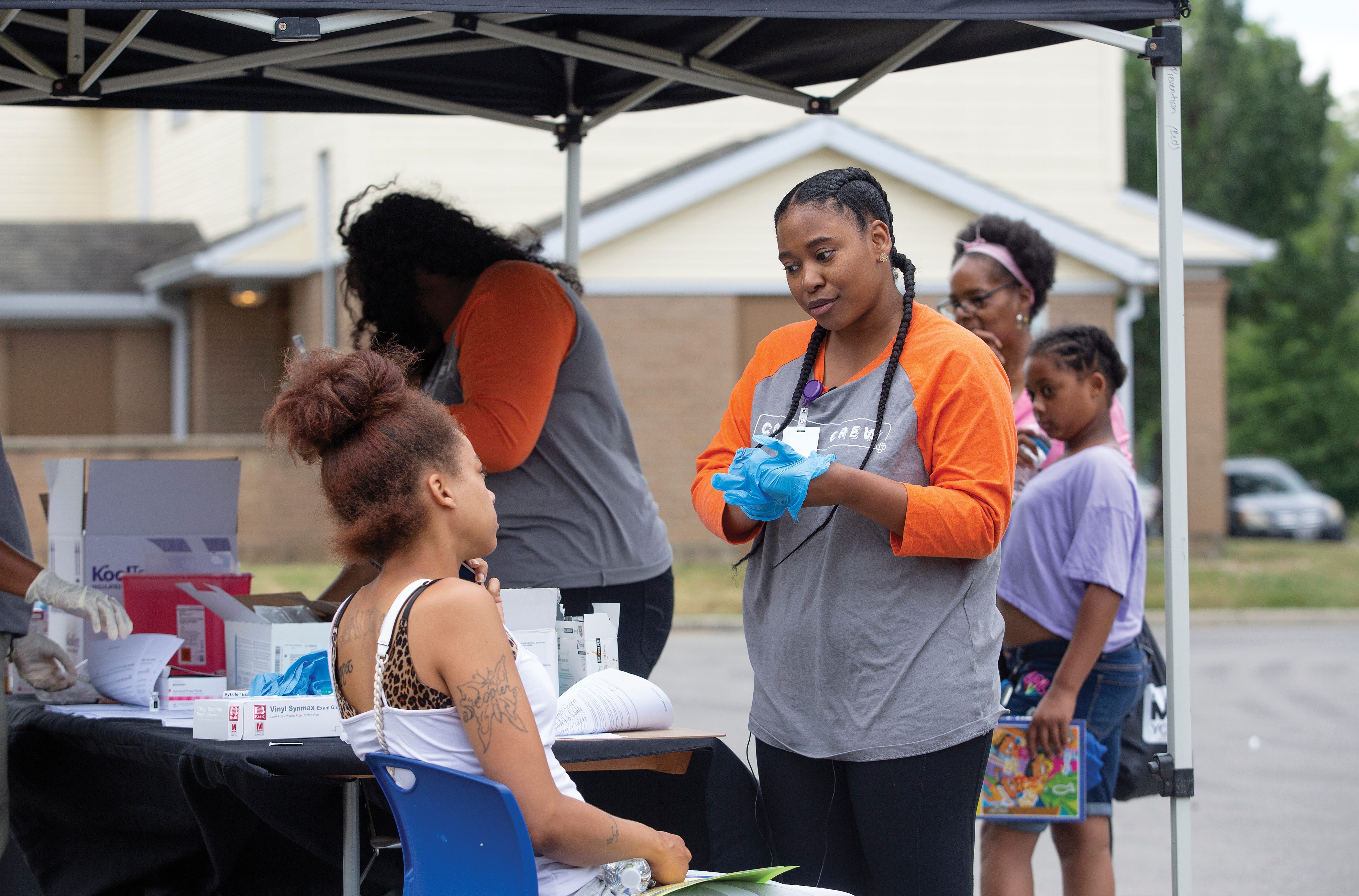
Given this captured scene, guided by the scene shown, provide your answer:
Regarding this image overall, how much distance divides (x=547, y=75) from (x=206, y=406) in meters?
14.2

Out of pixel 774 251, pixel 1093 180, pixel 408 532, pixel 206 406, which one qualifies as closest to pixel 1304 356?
pixel 1093 180

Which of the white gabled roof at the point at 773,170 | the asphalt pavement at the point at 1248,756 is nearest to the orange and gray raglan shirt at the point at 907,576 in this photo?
the asphalt pavement at the point at 1248,756

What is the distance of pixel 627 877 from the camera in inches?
81.9

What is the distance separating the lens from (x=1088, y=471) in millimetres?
3262

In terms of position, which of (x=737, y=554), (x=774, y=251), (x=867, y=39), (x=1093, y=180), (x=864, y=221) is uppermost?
(x=1093, y=180)

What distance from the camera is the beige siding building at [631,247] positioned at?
14.8m

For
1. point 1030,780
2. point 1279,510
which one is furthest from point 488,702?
point 1279,510

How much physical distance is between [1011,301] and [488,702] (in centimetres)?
211

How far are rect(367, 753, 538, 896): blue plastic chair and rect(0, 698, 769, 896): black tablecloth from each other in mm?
471

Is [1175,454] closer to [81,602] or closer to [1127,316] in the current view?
[81,602]

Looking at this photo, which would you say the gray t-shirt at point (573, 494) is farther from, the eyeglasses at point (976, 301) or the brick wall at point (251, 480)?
the brick wall at point (251, 480)

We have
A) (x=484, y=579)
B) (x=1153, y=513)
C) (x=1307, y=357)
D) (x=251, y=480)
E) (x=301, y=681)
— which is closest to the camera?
(x=484, y=579)

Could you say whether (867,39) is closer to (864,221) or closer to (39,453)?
(864,221)

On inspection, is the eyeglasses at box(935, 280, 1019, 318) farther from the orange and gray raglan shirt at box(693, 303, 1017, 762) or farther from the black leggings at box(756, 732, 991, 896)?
the black leggings at box(756, 732, 991, 896)
